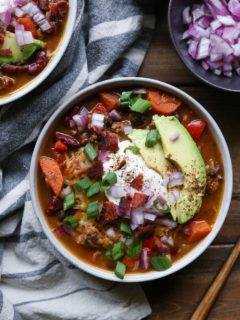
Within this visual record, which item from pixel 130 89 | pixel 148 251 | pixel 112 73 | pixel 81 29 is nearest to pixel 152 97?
pixel 130 89

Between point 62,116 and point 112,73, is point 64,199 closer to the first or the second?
point 62,116

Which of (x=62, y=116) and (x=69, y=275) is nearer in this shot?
(x=62, y=116)

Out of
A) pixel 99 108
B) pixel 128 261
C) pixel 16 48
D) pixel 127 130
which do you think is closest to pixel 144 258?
pixel 128 261

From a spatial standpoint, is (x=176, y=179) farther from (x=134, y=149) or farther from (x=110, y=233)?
(x=110, y=233)

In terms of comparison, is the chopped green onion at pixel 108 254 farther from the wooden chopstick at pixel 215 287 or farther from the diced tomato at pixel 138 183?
the wooden chopstick at pixel 215 287

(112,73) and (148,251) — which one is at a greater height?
(112,73)

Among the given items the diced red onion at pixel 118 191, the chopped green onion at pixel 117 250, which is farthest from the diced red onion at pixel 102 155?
the chopped green onion at pixel 117 250
